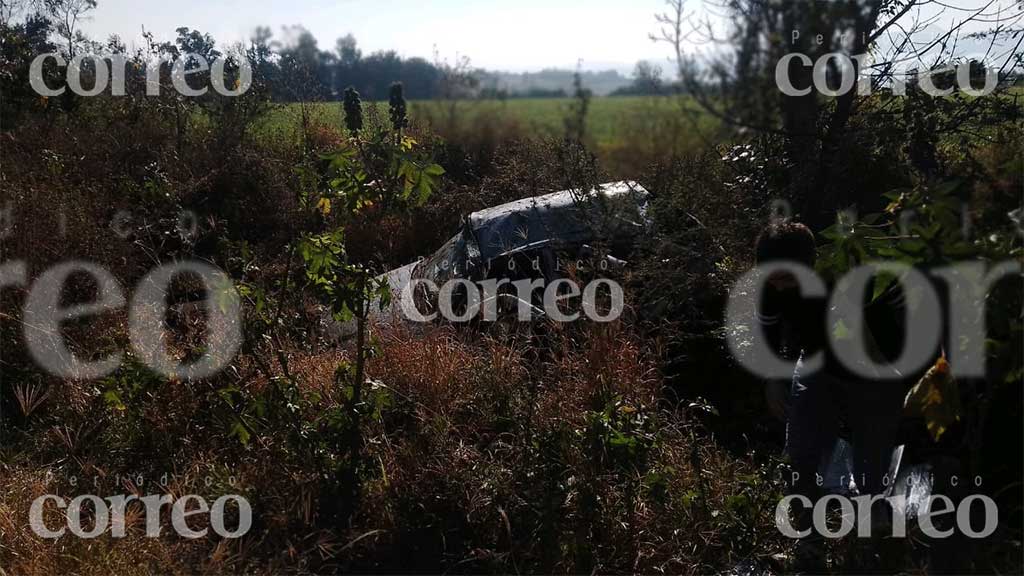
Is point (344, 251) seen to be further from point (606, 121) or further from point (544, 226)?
point (544, 226)

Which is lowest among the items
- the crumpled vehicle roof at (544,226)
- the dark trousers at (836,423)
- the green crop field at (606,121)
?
the dark trousers at (836,423)

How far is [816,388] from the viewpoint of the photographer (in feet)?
11.0

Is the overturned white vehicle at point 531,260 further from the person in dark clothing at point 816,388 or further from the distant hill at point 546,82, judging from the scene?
the person in dark clothing at point 816,388

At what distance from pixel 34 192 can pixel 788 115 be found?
5834mm

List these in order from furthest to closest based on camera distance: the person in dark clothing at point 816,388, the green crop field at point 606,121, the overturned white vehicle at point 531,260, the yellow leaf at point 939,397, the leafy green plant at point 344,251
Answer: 1. the overturned white vehicle at point 531,260
2. the leafy green plant at point 344,251
3. the green crop field at point 606,121
4. the person in dark clothing at point 816,388
5. the yellow leaf at point 939,397

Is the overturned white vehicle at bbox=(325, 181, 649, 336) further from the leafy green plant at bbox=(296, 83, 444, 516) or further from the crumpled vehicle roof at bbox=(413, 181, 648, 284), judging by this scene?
the leafy green plant at bbox=(296, 83, 444, 516)

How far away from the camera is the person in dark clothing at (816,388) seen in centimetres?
309

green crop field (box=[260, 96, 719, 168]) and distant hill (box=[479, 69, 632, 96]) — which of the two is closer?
green crop field (box=[260, 96, 719, 168])

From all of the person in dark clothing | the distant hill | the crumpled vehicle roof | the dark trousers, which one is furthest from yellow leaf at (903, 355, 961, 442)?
the crumpled vehicle roof

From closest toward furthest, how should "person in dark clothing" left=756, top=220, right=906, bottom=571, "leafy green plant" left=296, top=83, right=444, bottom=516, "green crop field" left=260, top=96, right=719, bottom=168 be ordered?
"person in dark clothing" left=756, top=220, right=906, bottom=571
"green crop field" left=260, top=96, right=719, bottom=168
"leafy green plant" left=296, top=83, right=444, bottom=516

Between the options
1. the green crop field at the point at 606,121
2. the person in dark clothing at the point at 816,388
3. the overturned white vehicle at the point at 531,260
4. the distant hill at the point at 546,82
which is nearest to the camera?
the person in dark clothing at the point at 816,388

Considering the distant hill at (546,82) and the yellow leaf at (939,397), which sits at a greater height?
the distant hill at (546,82)

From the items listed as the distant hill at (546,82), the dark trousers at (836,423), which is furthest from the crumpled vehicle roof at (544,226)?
the dark trousers at (836,423)

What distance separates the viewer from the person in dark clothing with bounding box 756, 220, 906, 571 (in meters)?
3.09
